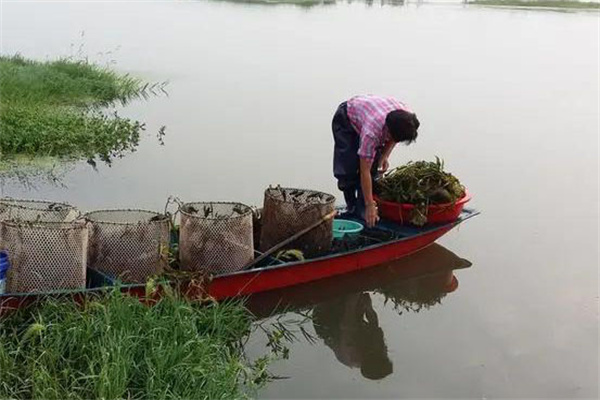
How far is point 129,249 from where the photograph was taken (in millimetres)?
4547

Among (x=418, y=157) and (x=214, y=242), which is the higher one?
(x=214, y=242)

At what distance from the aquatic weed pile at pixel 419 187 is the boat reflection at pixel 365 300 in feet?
1.54

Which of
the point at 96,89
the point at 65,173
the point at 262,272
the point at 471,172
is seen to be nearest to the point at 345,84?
the point at 96,89

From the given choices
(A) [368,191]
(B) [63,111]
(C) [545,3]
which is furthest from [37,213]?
(C) [545,3]

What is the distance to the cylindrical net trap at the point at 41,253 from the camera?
Result: 4.16 m

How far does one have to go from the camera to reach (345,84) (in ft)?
47.5

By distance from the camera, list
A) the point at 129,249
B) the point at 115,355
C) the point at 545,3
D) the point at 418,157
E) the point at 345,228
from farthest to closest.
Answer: the point at 545,3, the point at 418,157, the point at 345,228, the point at 129,249, the point at 115,355

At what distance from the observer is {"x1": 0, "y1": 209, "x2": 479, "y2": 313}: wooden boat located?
437cm

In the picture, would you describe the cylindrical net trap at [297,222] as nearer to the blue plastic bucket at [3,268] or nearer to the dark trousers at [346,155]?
the dark trousers at [346,155]

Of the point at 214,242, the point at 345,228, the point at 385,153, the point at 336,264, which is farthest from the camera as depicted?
the point at 385,153

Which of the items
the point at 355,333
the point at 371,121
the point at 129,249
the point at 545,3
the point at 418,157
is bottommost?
the point at 355,333

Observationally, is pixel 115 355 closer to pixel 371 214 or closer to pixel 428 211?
pixel 371 214

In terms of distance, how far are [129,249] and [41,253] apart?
0.53 metres

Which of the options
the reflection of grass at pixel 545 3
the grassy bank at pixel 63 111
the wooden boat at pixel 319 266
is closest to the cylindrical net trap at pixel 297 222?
the wooden boat at pixel 319 266
